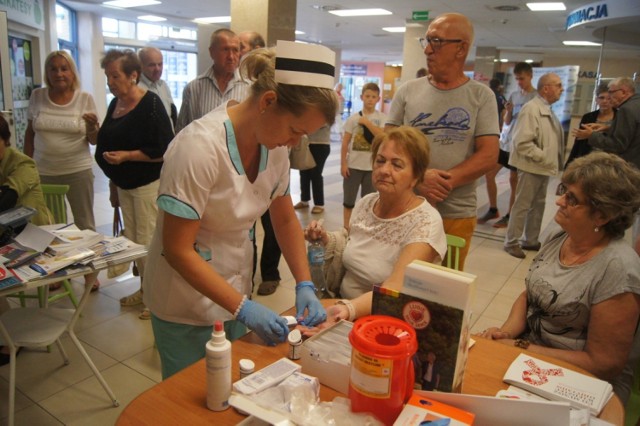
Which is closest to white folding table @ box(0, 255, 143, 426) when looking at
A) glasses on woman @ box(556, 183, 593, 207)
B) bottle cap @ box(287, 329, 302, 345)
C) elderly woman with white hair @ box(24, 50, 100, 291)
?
bottle cap @ box(287, 329, 302, 345)

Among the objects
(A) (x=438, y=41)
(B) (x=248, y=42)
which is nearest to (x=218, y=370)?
(A) (x=438, y=41)

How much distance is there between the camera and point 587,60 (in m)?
16.5

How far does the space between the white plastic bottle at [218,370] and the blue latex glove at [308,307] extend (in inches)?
15.9

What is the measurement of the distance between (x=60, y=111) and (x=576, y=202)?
3321 millimetres

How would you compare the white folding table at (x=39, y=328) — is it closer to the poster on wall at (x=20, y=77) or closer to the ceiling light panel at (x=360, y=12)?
the poster on wall at (x=20, y=77)

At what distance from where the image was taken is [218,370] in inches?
40.8

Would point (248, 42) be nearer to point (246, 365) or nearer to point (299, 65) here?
point (299, 65)

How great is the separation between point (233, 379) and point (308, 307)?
0.38 m

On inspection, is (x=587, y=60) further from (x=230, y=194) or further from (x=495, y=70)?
(x=230, y=194)

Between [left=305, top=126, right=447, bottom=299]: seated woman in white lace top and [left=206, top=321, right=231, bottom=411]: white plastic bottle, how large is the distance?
0.91 m

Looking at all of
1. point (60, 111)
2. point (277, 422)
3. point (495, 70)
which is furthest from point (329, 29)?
point (277, 422)

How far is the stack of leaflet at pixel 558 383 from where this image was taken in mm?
1186

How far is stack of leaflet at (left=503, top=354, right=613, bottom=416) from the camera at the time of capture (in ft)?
3.89

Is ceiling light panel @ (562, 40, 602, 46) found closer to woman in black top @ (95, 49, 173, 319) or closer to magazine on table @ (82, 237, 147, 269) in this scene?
woman in black top @ (95, 49, 173, 319)
